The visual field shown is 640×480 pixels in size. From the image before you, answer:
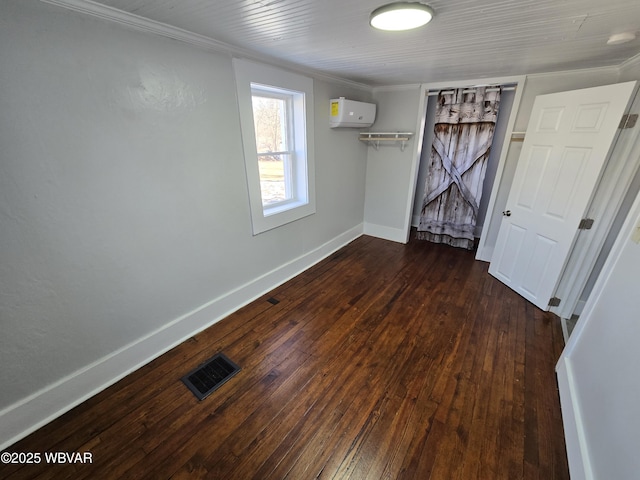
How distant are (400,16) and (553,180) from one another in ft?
7.32

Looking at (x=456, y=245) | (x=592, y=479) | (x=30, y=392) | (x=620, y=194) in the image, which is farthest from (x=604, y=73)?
(x=30, y=392)

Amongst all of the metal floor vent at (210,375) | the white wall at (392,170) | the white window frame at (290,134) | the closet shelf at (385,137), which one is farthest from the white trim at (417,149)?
the metal floor vent at (210,375)

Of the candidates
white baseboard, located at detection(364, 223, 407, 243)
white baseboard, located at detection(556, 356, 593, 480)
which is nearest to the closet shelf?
white baseboard, located at detection(364, 223, 407, 243)

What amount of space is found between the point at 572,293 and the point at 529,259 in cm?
45

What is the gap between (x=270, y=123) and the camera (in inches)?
104

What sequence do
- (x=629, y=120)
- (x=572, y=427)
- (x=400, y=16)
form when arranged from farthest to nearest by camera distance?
(x=629, y=120) → (x=572, y=427) → (x=400, y=16)

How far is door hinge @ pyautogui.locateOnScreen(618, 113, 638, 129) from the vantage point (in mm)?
1980

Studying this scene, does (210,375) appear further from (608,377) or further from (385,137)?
(385,137)

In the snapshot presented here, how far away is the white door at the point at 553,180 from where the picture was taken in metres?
2.10

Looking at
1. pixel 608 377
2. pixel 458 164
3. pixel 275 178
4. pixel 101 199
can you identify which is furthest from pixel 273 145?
pixel 608 377

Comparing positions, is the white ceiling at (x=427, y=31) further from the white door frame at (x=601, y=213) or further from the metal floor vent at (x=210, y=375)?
the metal floor vent at (x=210, y=375)

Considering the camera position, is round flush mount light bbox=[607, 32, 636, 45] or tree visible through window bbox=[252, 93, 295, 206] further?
tree visible through window bbox=[252, 93, 295, 206]

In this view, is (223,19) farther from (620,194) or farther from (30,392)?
(620,194)

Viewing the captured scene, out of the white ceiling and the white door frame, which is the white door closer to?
the white door frame
